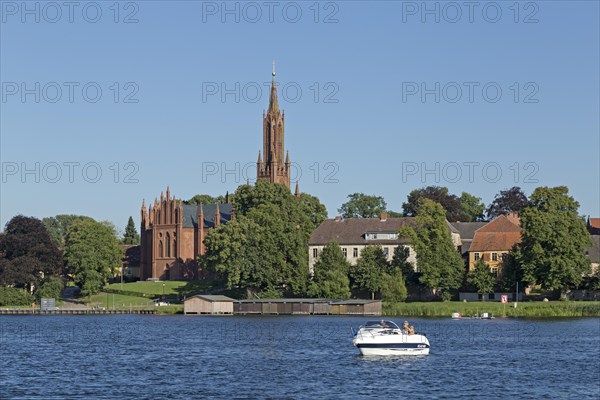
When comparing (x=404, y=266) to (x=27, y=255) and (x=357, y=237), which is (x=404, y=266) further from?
(x=27, y=255)

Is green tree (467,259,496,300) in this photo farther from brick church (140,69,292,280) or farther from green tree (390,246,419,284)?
brick church (140,69,292,280)

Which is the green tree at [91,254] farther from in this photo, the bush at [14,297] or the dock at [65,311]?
the dock at [65,311]

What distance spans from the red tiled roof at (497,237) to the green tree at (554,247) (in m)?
18.9

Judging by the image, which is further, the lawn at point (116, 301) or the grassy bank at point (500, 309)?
the lawn at point (116, 301)

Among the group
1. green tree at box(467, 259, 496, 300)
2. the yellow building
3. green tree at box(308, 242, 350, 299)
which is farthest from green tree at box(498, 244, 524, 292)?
green tree at box(308, 242, 350, 299)

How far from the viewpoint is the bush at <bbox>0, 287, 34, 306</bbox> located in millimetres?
159125

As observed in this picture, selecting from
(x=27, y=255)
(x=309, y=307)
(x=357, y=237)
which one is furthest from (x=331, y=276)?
(x=27, y=255)

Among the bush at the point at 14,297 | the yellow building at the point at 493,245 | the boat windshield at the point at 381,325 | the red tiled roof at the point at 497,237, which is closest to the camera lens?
the boat windshield at the point at 381,325

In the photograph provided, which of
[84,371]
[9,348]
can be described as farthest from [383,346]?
[9,348]

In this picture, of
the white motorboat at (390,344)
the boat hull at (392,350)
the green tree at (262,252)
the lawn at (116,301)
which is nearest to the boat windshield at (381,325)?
the white motorboat at (390,344)

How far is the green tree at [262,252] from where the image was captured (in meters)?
145

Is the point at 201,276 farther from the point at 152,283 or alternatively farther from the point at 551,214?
the point at 551,214

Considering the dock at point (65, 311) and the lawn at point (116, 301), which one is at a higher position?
the lawn at point (116, 301)

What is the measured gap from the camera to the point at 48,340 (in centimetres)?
9744
